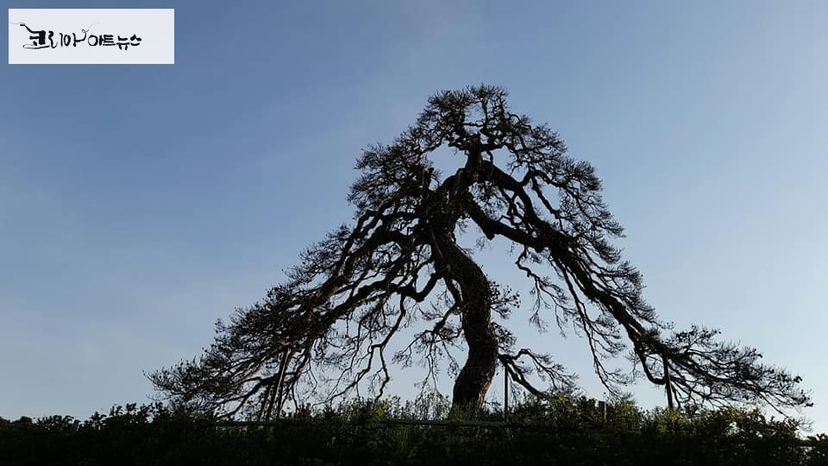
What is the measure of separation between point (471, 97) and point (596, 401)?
6.67 meters

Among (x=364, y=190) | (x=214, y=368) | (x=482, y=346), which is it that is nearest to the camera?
(x=214, y=368)

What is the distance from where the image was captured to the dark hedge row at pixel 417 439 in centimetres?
861

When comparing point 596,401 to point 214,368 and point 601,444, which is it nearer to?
point 601,444

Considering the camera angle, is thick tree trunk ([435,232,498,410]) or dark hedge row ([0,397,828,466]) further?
thick tree trunk ([435,232,498,410])

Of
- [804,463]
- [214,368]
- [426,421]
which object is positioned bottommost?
[804,463]

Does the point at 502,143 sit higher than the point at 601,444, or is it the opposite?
the point at 502,143

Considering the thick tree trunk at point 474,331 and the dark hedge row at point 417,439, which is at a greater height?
the thick tree trunk at point 474,331

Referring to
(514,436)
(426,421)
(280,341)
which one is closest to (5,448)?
(280,341)

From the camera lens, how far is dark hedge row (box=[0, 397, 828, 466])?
28.2ft

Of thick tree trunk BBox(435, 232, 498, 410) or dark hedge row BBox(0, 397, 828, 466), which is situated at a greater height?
thick tree trunk BBox(435, 232, 498, 410)

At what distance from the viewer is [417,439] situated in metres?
9.35

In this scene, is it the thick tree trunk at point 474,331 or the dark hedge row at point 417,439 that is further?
the thick tree trunk at point 474,331

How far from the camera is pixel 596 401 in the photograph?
32.6 feet

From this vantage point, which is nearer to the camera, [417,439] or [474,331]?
[417,439]
